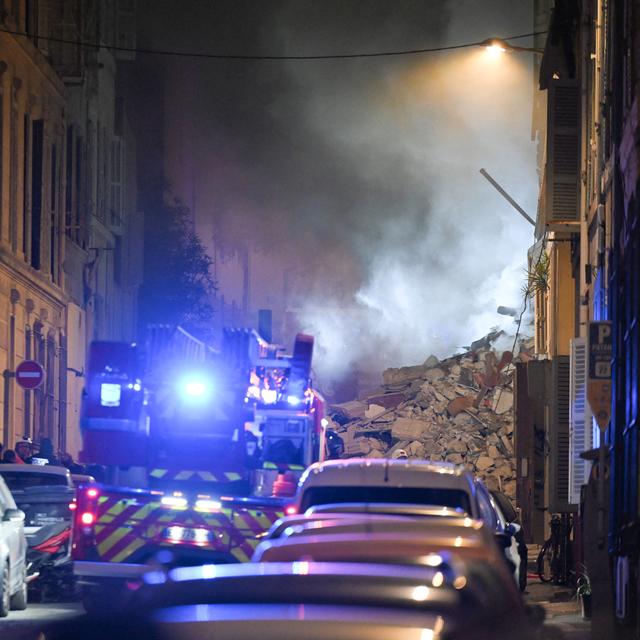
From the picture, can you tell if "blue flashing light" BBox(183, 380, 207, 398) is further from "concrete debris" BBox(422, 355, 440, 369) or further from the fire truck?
"concrete debris" BBox(422, 355, 440, 369)

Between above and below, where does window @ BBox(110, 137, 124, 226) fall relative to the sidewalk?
above

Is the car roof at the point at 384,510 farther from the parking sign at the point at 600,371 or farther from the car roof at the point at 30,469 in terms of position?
the car roof at the point at 30,469

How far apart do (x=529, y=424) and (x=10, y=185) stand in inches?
513

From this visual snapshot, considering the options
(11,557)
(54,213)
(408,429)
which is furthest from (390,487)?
(408,429)

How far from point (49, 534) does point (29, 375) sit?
1299 cm

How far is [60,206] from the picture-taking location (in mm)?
42812

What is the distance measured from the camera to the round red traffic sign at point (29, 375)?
31828 millimetres

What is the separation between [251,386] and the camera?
22.9 m

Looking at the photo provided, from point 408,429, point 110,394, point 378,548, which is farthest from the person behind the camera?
point 408,429

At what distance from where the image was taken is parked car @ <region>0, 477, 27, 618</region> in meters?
15.4

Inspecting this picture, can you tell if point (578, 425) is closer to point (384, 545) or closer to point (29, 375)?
point (29, 375)

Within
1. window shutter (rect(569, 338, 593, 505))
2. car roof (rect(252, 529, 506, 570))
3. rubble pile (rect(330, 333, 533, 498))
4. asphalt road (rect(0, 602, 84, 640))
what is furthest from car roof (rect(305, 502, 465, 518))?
rubble pile (rect(330, 333, 533, 498))

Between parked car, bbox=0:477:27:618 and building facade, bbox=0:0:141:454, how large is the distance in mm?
19354

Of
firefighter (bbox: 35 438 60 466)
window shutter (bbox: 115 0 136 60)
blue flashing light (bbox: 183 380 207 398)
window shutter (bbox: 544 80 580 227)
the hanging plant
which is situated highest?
window shutter (bbox: 115 0 136 60)
